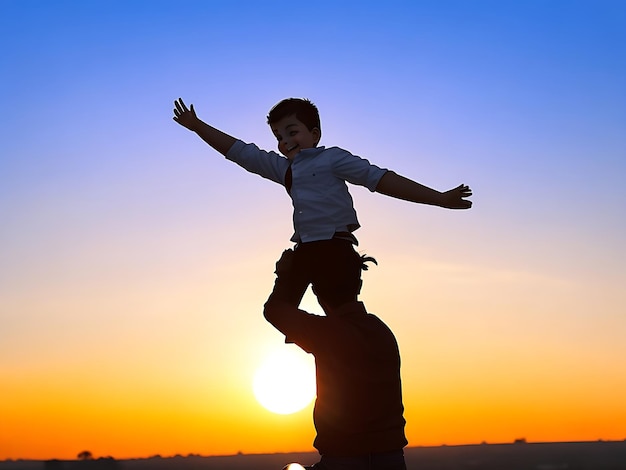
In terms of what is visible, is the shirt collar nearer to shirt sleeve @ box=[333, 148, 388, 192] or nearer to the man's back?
shirt sleeve @ box=[333, 148, 388, 192]

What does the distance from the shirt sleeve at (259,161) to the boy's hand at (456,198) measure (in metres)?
1.26

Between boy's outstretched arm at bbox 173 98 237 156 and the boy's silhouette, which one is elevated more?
boy's outstretched arm at bbox 173 98 237 156

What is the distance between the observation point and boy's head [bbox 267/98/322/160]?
21.7 ft

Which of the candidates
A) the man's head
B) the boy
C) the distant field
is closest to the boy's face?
the boy

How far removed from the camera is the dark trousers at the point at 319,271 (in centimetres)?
625

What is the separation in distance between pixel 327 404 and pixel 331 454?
0.35 meters

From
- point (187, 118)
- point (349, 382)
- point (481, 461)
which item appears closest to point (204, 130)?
point (187, 118)

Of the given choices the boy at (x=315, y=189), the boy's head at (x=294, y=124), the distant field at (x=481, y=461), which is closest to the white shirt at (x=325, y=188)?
the boy at (x=315, y=189)

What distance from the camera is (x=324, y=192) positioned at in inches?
251

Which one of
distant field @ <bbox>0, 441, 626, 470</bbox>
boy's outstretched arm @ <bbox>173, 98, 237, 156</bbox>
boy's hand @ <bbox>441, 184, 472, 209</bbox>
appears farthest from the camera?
distant field @ <bbox>0, 441, 626, 470</bbox>

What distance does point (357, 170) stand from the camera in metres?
6.33

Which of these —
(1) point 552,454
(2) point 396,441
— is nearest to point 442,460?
(1) point 552,454

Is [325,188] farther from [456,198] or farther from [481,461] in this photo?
[481,461]

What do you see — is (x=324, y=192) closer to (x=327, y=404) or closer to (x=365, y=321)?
(x=365, y=321)
